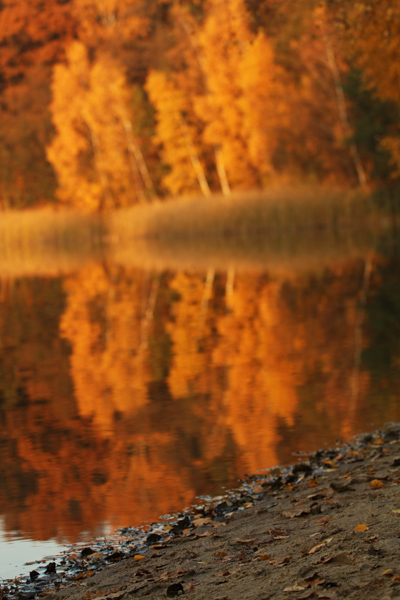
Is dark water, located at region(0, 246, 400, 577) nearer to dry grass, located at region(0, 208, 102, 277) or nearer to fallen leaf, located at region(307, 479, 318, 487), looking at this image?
fallen leaf, located at region(307, 479, 318, 487)

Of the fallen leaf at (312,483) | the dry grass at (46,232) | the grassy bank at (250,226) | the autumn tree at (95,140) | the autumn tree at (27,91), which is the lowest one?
the fallen leaf at (312,483)

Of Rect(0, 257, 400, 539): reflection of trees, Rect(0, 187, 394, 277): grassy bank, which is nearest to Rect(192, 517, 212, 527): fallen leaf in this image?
Rect(0, 257, 400, 539): reflection of trees

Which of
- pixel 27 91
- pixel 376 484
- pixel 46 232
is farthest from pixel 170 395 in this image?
pixel 27 91

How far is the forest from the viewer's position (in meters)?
36.3

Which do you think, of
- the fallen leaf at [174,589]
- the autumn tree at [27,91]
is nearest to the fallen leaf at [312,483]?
the fallen leaf at [174,589]

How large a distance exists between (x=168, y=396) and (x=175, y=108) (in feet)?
127

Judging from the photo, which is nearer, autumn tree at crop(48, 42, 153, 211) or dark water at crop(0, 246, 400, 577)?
dark water at crop(0, 246, 400, 577)

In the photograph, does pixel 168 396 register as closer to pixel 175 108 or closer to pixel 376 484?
pixel 376 484

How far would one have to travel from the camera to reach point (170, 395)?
8.00m

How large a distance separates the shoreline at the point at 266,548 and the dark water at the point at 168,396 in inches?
10.9

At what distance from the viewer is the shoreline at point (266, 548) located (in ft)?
10.6

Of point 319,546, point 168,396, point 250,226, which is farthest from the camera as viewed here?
point 250,226

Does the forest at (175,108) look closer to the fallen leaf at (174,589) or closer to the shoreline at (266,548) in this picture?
the shoreline at (266,548)

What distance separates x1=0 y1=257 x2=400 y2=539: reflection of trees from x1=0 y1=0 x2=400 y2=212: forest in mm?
11622
